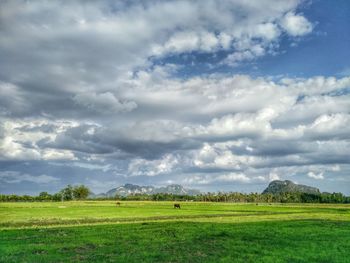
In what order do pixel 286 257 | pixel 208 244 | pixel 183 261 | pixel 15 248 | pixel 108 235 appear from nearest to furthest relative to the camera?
pixel 183 261 → pixel 286 257 → pixel 15 248 → pixel 208 244 → pixel 108 235

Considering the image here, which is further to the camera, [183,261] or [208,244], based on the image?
[208,244]

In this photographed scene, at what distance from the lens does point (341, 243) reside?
3155 centimetres

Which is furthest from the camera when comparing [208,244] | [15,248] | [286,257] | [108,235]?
[108,235]

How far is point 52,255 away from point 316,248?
19999 mm

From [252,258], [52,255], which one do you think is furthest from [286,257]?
[52,255]

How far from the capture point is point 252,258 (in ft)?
80.4

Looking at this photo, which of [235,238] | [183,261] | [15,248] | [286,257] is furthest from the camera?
[235,238]

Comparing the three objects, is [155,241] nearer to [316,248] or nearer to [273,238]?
[273,238]

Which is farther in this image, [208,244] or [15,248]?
[208,244]

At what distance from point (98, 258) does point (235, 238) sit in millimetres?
14514

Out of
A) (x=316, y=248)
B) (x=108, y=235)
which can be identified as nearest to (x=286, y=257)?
(x=316, y=248)

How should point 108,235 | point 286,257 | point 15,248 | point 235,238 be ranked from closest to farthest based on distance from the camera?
1. point 286,257
2. point 15,248
3. point 235,238
4. point 108,235

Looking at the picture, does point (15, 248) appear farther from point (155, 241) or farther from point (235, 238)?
point (235, 238)

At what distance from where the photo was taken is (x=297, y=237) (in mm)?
35625
